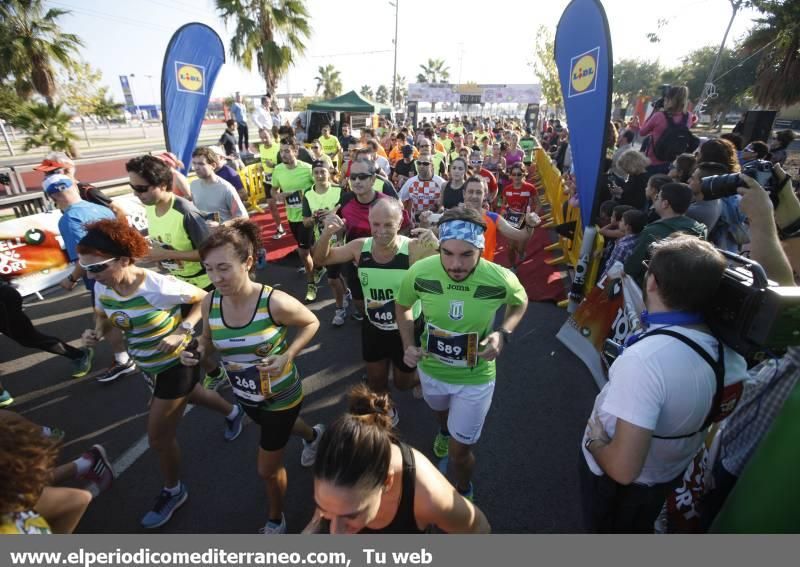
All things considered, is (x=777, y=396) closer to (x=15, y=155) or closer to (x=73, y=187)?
(x=73, y=187)

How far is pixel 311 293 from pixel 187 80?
15.0 feet

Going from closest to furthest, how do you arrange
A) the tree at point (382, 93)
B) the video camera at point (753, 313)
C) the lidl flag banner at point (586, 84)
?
the video camera at point (753, 313), the lidl flag banner at point (586, 84), the tree at point (382, 93)

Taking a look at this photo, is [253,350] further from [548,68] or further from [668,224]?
[548,68]

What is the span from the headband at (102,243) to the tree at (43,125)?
10.9 metres

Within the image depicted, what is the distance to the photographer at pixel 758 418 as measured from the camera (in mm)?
1467

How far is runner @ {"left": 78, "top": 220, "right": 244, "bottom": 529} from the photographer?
2.54 meters

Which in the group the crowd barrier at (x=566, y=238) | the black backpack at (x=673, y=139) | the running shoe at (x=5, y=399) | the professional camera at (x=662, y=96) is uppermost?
the professional camera at (x=662, y=96)

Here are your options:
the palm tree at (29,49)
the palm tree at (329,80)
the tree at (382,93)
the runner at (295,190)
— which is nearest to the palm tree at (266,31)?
the palm tree at (29,49)

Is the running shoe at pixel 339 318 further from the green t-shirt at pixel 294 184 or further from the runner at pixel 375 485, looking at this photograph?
the runner at pixel 375 485

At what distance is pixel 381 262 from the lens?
3.31 metres

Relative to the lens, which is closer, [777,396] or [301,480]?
[777,396]

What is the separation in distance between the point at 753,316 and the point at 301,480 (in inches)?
123
